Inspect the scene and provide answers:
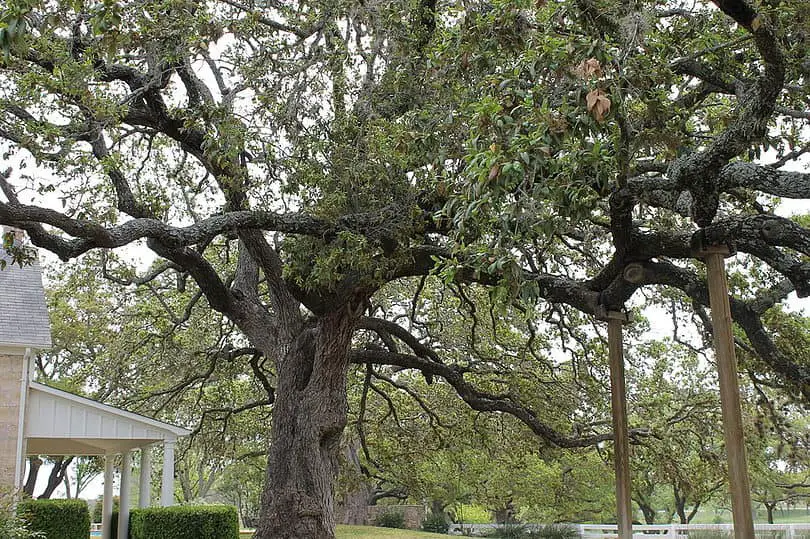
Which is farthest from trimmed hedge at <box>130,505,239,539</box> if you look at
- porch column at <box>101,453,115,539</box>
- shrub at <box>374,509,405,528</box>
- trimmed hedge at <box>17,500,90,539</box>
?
shrub at <box>374,509,405,528</box>

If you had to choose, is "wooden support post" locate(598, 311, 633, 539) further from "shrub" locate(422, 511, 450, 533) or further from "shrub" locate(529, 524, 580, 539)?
"shrub" locate(422, 511, 450, 533)

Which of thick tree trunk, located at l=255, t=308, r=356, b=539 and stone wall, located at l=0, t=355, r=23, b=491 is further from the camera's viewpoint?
stone wall, located at l=0, t=355, r=23, b=491

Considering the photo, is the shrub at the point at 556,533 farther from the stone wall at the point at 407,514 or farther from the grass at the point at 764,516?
the grass at the point at 764,516

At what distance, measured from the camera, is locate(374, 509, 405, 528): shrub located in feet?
74.6

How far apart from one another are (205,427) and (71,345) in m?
8.67

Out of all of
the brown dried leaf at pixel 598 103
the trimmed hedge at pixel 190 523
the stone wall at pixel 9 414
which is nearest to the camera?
the brown dried leaf at pixel 598 103

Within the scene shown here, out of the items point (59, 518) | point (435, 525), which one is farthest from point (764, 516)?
point (59, 518)

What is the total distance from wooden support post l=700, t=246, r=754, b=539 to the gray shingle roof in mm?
9853

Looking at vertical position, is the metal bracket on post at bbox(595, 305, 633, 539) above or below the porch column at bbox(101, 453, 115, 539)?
above

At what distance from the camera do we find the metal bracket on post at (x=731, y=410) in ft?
19.5

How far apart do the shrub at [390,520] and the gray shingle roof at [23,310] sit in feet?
43.2

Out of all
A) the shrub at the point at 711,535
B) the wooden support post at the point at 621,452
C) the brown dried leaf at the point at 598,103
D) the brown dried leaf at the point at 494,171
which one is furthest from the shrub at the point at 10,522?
the shrub at the point at 711,535

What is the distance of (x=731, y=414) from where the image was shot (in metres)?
6.14

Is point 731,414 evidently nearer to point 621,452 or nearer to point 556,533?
point 621,452
